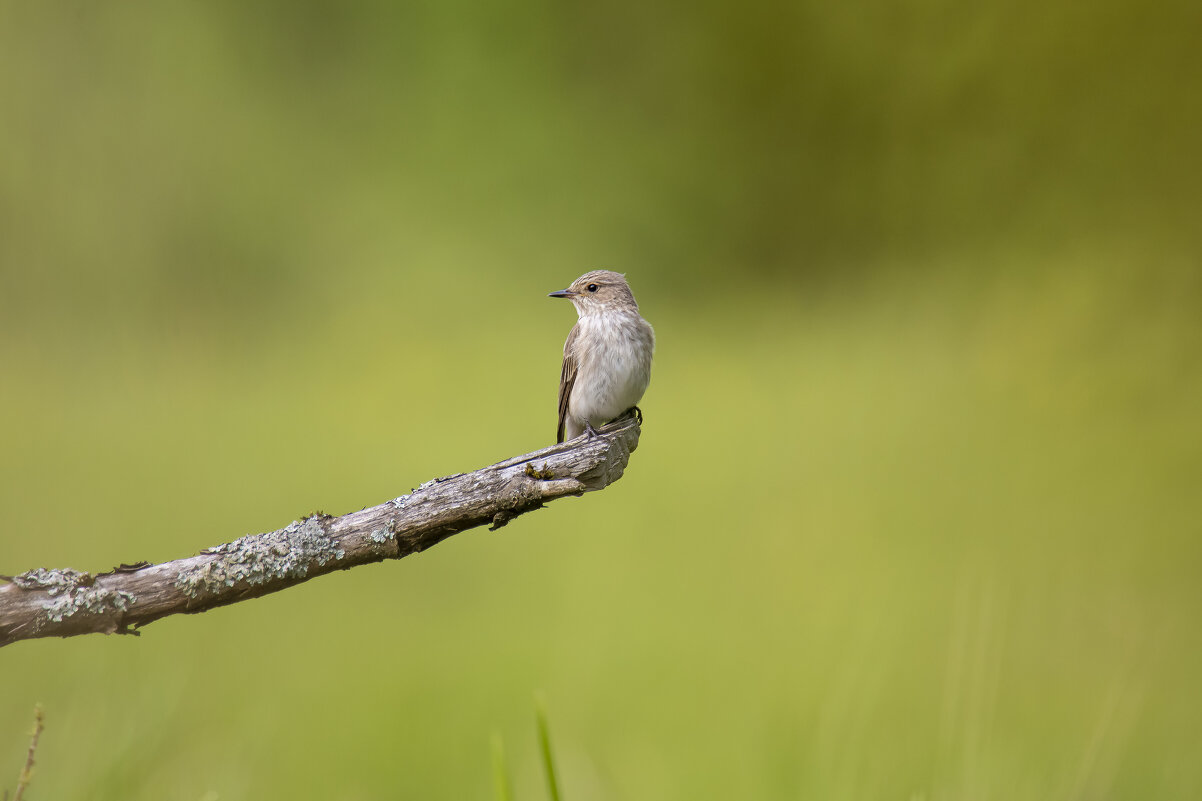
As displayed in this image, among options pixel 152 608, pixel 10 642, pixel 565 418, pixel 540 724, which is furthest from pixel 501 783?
pixel 565 418

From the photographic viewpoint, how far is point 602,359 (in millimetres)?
2887

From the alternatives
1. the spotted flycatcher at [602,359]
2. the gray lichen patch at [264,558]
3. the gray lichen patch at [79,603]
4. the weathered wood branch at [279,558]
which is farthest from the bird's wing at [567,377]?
the gray lichen patch at [79,603]

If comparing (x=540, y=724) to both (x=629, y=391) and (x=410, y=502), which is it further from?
(x=629, y=391)

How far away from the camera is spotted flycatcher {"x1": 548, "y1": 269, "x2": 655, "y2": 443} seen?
2.86m

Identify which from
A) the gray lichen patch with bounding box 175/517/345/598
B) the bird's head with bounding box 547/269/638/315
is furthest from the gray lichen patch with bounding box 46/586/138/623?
the bird's head with bounding box 547/269/638/315

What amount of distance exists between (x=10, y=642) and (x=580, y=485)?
1023mm

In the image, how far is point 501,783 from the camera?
4.03 feet

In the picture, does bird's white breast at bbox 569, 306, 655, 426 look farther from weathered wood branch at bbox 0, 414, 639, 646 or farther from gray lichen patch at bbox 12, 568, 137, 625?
gray lichen patch at bbox 12, 568, 137, 625

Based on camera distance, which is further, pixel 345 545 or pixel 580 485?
pixel 580 485

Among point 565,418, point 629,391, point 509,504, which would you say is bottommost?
point 565,418

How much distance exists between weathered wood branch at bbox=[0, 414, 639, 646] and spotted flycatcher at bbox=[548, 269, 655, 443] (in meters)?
0.99

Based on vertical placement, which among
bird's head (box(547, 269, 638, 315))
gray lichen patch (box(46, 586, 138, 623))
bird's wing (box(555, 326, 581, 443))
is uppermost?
bird's head (box(547, 269, 638, 315))

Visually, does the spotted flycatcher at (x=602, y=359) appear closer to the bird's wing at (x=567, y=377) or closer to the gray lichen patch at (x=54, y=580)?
the bird's wing at (x=567, y=377)

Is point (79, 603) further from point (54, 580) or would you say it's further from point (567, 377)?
point (567, 377)
